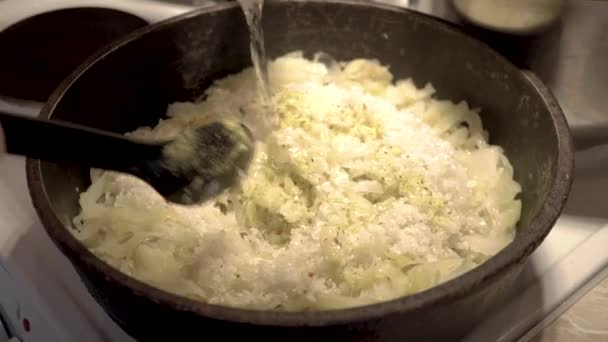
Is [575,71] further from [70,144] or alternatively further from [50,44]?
[50,44]

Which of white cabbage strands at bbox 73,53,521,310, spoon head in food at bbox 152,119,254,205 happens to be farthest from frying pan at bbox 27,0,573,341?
spoon head in food at bbox 152,119,254,205

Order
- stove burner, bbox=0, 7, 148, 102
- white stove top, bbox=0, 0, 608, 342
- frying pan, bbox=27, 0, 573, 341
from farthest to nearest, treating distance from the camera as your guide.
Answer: stove burner, bbox=0, 7, 148, 102 < white stove top, bbox=0, 0, 608, 342 < frying pan, bbox=27, 0, 573, 341

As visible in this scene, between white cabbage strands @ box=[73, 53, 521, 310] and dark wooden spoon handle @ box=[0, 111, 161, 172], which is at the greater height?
dark wooden spoon handle @ box=[0, 111, 161, 172]

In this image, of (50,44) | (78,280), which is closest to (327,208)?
(78,280)

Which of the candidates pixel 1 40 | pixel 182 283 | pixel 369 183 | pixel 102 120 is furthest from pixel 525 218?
pixel 1 40

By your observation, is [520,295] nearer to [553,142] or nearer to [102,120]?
[553,142]

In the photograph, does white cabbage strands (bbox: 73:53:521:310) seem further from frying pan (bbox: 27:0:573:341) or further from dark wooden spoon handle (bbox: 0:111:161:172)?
dark wooden spoon handle (bbox: 0:111:161:172)

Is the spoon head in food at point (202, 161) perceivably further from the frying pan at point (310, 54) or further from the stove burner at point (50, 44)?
the stove burner at point (50, 44)
